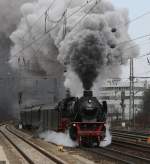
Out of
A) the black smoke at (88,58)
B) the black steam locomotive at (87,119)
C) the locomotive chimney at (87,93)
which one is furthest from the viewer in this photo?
the black smoke at (88,58)

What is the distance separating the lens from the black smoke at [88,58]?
2347 cm

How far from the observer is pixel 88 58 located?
960 inches

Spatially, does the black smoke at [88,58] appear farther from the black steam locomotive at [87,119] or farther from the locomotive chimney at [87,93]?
the black steam locomotive at [87,119]

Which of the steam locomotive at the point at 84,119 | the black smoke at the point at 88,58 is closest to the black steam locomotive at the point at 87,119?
the steam locomotive at the point at 84,119

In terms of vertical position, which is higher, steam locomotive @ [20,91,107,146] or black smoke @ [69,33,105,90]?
black smoke @ [69,33,105,90]

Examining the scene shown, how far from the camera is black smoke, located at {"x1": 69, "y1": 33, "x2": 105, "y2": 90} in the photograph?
23469mm

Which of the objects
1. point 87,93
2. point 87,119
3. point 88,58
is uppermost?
point 88,58

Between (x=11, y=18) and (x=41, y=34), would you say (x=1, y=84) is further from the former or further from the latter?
(x=41, y=34)

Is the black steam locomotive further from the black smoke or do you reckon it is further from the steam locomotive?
the black smoke

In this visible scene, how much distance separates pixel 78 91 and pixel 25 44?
1146 cm

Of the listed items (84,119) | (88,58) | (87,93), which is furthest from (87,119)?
(88,58)

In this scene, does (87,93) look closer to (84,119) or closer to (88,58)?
(84,119)

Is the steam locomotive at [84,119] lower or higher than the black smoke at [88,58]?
lower

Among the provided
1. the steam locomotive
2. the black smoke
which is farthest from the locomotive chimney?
the black smoke
